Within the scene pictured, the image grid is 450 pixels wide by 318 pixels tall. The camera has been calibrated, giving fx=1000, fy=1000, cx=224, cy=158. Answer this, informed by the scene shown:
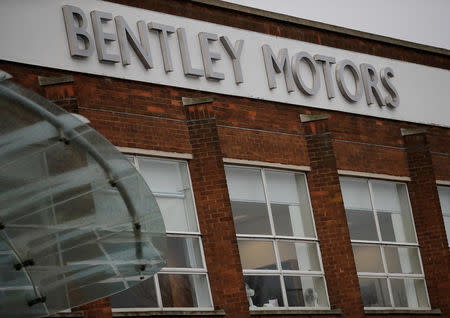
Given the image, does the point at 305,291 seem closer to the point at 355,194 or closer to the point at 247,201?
the point at 247,201

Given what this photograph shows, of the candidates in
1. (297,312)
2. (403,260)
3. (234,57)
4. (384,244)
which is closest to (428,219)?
(403,260)

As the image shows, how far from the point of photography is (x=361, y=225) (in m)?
21.9

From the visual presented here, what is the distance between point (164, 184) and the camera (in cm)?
1845

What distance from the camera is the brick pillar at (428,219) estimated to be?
22.5 meters

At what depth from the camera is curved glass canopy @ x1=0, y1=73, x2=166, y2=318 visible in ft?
38.1

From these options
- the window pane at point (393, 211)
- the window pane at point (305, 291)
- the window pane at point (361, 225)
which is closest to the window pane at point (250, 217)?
the window pane at point (305, 291)

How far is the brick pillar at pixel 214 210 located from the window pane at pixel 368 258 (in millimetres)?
3862

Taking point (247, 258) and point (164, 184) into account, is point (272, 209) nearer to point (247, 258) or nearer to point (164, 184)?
point (247, 258)

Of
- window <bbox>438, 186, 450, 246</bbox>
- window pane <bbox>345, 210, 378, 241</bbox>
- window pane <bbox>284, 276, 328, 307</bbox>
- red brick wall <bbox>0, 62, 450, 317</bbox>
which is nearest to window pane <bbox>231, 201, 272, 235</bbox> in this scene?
red brick wall <bbox>0, 62, 450, 317</bbox>

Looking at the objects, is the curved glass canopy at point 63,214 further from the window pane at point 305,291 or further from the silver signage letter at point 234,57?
the silver signage letter at point 234,57

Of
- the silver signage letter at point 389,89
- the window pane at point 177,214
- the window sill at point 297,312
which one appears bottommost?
the window sill at point 297,312

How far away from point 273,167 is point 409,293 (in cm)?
466

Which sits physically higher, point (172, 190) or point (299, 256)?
point (172, 190)

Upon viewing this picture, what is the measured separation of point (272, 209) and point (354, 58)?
4710 mm
